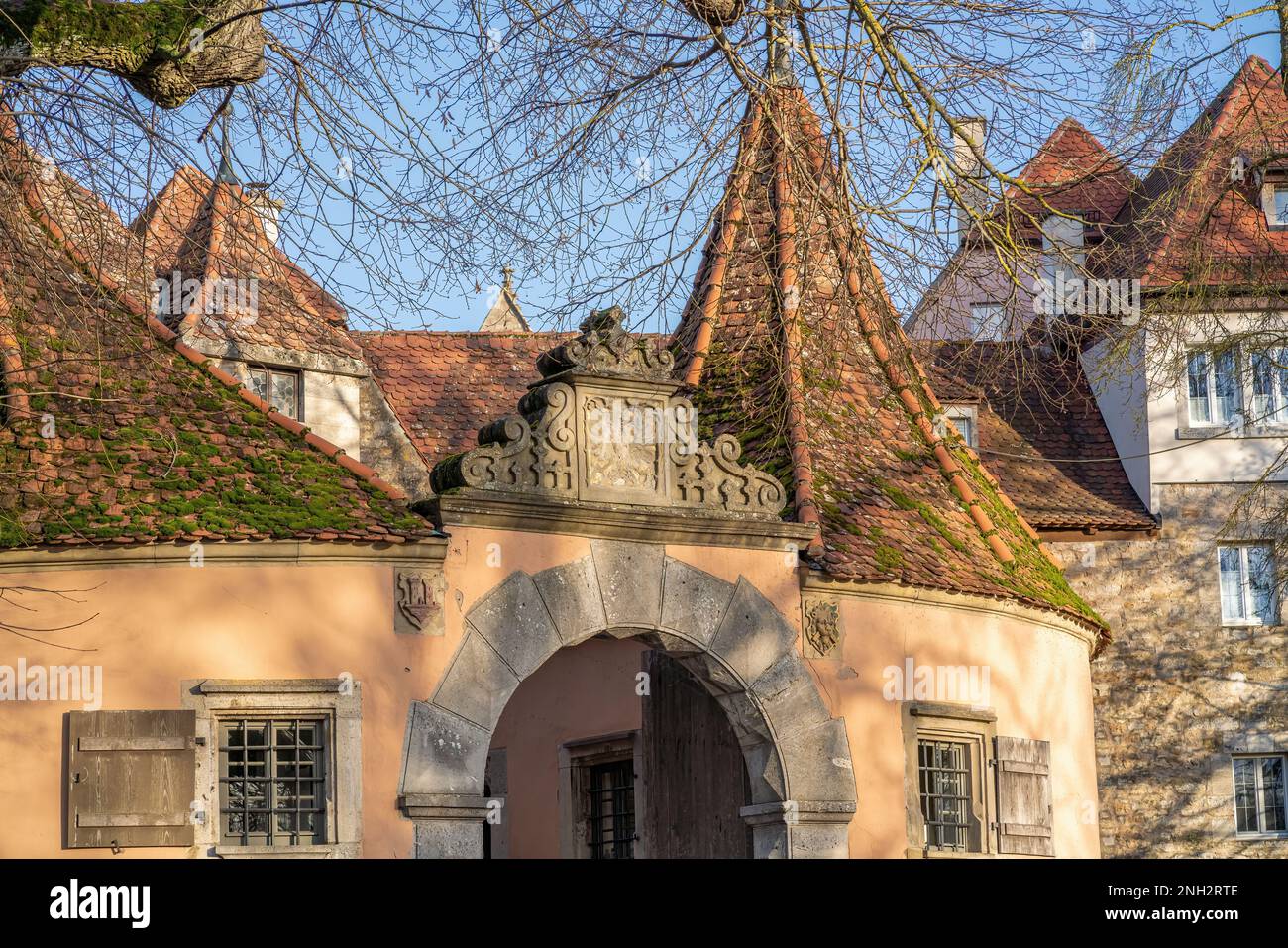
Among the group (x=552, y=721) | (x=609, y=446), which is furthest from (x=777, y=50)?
(x=552, y=721)

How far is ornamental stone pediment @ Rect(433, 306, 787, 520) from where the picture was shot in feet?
44.2

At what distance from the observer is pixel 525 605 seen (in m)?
13.3

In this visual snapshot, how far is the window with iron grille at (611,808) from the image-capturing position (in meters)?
18.6

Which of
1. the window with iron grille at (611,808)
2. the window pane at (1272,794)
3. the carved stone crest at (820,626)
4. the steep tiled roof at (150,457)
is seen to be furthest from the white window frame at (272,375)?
the window pane at (1272,794)

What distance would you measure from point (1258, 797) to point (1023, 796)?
23.7 feet

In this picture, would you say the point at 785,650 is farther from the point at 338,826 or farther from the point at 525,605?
the point at 338,826

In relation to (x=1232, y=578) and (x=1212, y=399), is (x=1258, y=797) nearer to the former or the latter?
(x=1232, y=578)

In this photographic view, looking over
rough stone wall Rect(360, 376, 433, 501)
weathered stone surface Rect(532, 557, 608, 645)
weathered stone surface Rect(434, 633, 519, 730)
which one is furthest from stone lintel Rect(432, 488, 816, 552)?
rough stone wall Rect(360, 376, 433, 501)

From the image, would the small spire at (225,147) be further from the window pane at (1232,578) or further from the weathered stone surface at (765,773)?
the window pane at (1232,578)

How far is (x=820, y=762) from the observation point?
14.0 meters

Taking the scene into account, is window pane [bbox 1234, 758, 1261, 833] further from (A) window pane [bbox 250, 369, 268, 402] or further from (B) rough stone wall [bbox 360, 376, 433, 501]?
(A) window pane [bbox 250, 369, 268, 402]
